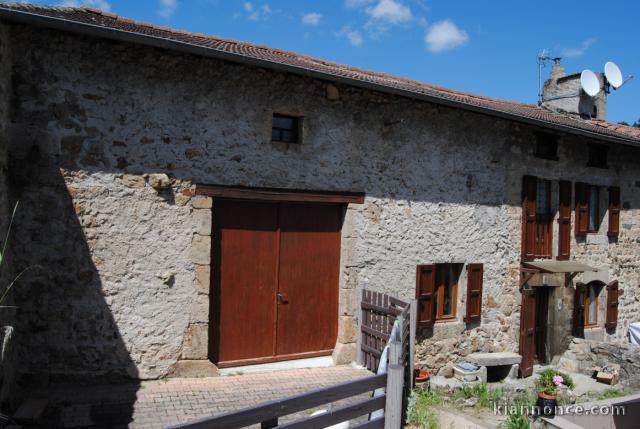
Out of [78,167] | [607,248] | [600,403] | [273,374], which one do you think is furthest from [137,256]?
[607,248]

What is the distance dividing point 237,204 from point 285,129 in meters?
1.18

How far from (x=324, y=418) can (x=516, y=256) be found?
606cm

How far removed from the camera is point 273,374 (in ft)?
21.2

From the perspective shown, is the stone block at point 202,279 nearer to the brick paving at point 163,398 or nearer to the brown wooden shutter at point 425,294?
the brick paving at point 163,398

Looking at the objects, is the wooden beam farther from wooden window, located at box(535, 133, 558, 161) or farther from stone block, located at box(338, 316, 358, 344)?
wooden window, located at box(535, 133, 558, 161)

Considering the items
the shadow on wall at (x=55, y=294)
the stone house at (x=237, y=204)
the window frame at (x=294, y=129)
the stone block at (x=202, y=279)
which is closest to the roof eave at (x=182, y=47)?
the stone house at (x=237, y=204)

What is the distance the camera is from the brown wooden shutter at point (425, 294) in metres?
7.91

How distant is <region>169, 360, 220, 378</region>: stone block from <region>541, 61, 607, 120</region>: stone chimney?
10435 mm

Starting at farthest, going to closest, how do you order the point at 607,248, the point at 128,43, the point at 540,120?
the point at 607,248
the point at 540,120
the point at 128,43

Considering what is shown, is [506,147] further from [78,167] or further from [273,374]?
[78,167]

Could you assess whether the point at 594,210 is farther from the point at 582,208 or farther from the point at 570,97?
the point at 570,97

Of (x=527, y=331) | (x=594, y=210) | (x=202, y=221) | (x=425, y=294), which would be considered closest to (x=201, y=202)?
(x=202, y=221)

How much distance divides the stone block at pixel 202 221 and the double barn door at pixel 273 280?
0.80ft

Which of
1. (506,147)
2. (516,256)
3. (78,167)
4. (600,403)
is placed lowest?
(600,403)
